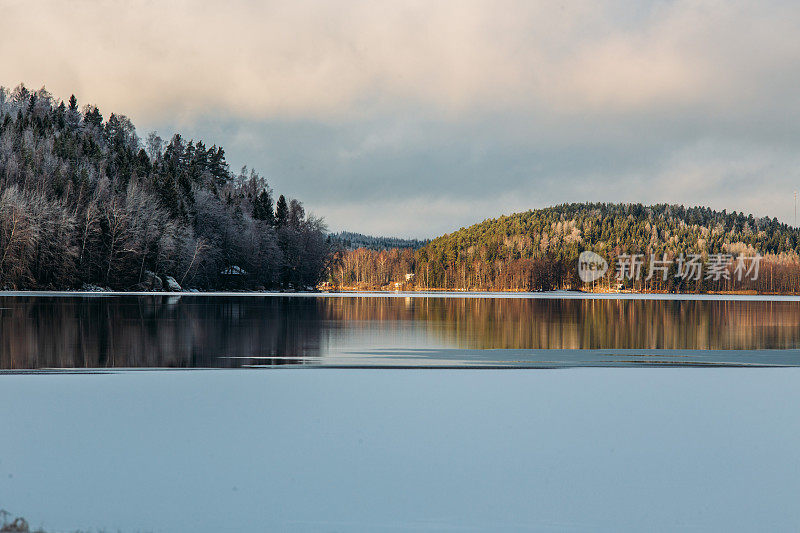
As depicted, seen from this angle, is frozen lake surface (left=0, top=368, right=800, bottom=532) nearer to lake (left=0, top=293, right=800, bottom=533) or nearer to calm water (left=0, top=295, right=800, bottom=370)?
lake (left=0, top=293, right=800, bottom=533)

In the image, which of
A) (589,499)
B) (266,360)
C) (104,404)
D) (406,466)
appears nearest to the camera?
(589,499)

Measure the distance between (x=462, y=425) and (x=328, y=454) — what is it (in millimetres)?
2575

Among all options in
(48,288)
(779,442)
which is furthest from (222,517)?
(48,288)

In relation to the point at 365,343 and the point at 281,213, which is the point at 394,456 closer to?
the point at 365,343

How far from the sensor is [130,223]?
289 feet

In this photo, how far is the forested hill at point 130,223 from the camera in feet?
253

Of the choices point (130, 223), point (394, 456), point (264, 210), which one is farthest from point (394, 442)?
point (264, 210)

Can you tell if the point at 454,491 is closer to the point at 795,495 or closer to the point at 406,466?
the point at 406,466

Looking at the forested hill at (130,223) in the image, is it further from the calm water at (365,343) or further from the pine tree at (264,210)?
the calm water at (365,343)

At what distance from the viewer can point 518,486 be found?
23.6ft

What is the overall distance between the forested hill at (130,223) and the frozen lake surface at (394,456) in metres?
71.4

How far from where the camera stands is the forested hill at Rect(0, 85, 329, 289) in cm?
7712

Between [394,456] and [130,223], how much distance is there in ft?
287

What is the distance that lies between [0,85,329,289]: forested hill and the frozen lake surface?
71368 millimetres
